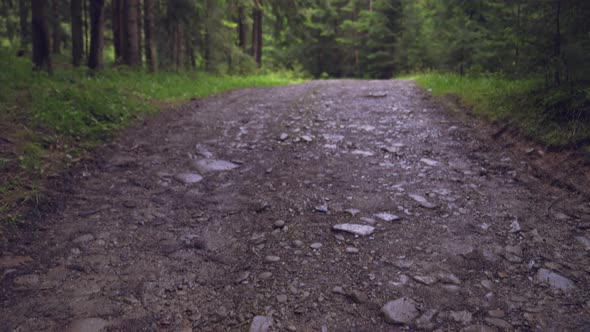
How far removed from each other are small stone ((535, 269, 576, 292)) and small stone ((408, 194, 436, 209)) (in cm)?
129

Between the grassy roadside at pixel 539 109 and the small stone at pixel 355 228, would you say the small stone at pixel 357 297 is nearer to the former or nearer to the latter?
the small stone at pixel 355 228

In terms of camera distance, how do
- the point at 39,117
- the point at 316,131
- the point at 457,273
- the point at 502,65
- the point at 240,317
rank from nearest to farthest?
the point at 240,317 → the point at 457,273 → the point at 39,117 → the point at 316,131 → the point at 502,65

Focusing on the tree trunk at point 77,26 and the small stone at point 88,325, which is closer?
the small stone at point 88,325

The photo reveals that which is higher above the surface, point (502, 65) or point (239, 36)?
point (239, 36)

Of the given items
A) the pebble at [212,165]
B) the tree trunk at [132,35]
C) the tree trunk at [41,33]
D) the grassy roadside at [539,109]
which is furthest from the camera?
the tree trunk at [132,35]

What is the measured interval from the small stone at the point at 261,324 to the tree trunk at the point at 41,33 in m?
9.29

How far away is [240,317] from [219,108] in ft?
25.0

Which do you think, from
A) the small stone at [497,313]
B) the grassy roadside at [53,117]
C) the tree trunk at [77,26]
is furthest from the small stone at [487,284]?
the tree trunk at [77,26]

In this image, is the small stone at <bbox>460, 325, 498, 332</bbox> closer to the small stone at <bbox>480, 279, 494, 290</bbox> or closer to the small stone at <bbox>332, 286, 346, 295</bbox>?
the small stone at <bbox>480, 279, 494, 290</bbox>

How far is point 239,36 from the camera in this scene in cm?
2227

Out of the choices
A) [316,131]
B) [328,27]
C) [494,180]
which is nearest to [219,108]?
[316,131]

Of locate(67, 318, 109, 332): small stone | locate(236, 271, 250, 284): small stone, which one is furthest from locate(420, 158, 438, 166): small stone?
locate(67, 318, 109, 332): small stone

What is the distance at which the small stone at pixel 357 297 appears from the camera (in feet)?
9.77

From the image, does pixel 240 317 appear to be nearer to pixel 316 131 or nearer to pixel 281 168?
pixel 281 168
